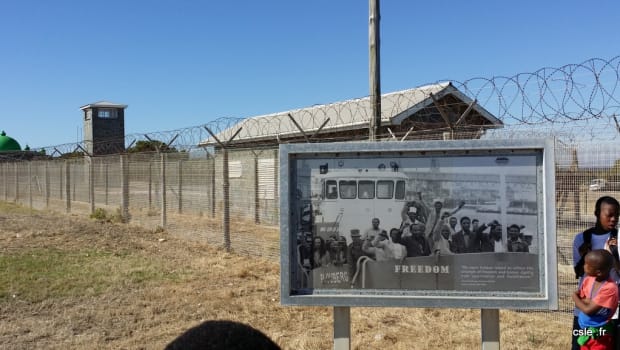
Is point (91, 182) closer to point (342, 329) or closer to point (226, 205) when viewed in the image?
point (226, 205)

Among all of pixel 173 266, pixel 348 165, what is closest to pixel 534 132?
pixel 348 165

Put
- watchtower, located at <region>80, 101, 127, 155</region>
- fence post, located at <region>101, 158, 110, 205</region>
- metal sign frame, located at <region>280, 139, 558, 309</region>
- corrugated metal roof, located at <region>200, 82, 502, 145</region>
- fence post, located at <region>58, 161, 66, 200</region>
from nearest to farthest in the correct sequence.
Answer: metal sign frame, located at <region>280, 139, 558, 309</region> < corrugated metal roof, located at <region>200, 82, 502, 145</region> < fence post, located at <region>101, 158, 110, 205</region> < fence post, located at <region>58, 161, 66, 200</region> < watchtower, located at <region>80, 101, 127, 155</region>

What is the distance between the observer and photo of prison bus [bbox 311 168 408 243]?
322 centimetres

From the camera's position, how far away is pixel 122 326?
18.5 feet

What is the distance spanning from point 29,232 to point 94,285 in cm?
618

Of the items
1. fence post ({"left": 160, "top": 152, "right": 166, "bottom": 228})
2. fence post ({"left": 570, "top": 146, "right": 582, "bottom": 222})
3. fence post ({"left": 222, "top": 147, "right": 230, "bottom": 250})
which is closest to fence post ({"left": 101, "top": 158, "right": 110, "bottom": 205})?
fence post ({"left": 160, "top": 152, "right": 166, "bottom": 228})

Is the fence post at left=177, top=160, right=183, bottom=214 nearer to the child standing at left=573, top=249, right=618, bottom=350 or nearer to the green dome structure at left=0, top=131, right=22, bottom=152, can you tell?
the child standing at left=573, top=249, right=618, bottom=350

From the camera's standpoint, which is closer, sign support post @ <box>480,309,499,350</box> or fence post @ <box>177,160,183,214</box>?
sign support post @ <box>480,309,499,350</box>

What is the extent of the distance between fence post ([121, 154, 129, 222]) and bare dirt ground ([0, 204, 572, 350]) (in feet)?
16.7

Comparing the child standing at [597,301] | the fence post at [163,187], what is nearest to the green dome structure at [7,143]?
the fence post at [163,187]

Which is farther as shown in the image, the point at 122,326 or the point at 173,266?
the point at 173,266

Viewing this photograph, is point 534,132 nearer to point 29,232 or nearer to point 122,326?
point 122,326

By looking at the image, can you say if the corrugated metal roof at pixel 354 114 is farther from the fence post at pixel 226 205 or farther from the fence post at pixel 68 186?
the fence post at pixel 68 186

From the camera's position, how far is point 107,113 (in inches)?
2074
